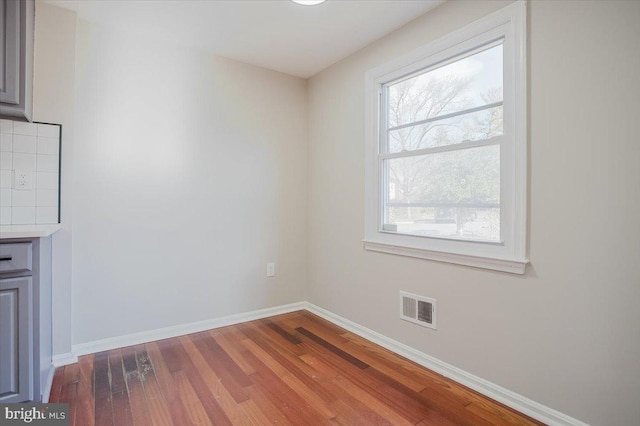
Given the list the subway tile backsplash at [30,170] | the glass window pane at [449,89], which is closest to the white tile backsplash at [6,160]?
the subway tile backsplash at [30,170]

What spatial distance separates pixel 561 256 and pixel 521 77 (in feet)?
3.05

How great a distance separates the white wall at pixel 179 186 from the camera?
7.82 ft

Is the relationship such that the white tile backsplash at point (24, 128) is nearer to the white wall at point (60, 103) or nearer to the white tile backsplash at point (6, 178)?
the white wall at point (60, 103)

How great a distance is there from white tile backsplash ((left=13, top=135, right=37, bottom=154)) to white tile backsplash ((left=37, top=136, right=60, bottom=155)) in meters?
0.03

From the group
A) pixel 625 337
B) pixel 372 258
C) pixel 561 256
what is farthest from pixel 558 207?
pixel 372 258

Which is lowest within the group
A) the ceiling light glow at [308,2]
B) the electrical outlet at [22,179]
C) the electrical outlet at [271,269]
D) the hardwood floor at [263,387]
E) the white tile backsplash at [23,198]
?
the hardwood floor at [263,387]

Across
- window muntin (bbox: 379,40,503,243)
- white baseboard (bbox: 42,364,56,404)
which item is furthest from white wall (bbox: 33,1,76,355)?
window muntin (bbox: 379,40,503,243)

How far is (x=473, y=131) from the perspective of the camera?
6.61 ft

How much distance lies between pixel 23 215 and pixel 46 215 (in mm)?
112

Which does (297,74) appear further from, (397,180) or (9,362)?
(9,362)

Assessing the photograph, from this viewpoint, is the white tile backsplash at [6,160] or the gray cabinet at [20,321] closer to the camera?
the gray cabinet at [20,321]

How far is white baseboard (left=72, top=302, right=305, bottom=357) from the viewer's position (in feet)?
7.81

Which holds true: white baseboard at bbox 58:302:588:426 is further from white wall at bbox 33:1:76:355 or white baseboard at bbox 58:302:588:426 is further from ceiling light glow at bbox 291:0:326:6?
ceiling light glow at bbox 291:0:326:6

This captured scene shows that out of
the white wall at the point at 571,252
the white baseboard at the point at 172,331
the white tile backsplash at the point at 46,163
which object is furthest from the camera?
the white baseboard at the point at 172,331
